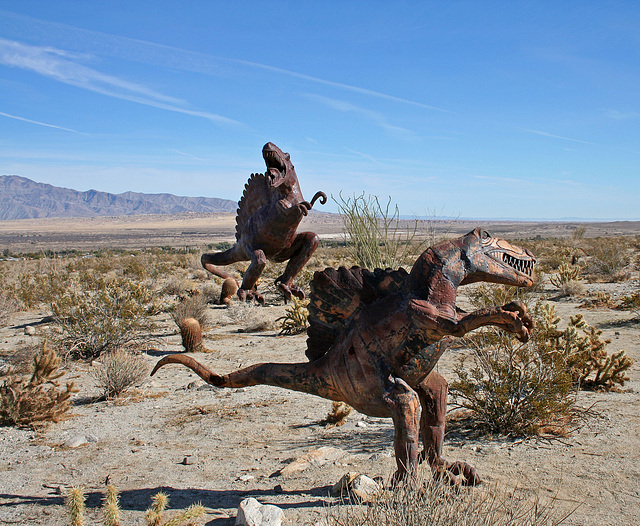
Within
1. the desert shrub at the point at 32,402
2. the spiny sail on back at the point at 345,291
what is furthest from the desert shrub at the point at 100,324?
the spiny sail on back at the point at 345,291

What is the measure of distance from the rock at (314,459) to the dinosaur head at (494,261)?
9.82 ft

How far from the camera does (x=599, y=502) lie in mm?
4391

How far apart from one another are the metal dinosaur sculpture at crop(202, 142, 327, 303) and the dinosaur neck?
1.06 metres

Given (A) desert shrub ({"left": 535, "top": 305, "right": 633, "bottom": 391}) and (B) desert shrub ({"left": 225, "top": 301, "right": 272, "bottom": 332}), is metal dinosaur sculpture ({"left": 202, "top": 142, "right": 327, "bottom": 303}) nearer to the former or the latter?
(A) desert shrub ({"left": 535, "top": 305, "right": 633, "bottom": 391})

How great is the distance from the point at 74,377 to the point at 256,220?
22.7 feet

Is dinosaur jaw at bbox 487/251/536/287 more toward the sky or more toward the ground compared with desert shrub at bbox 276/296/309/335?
more toward the sky

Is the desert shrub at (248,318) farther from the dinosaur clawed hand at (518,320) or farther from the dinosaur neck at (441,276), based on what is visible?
the dinosaur clawed hand at (518,320)

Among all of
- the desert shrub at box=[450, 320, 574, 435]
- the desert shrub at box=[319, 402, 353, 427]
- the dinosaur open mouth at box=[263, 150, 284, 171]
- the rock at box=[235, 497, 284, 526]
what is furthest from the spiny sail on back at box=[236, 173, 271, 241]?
the desert shrub at box=[450, 320, 574, 435]

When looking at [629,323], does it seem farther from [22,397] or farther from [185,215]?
[185,215]

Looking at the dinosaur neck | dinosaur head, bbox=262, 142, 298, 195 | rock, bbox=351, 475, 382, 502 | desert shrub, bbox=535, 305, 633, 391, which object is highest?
dinosaur head, bbox=262, 142, 298, 195

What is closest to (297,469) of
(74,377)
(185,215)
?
(74,377)

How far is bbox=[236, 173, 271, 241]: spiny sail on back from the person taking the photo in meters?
4.19

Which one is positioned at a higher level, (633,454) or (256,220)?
(256,220)

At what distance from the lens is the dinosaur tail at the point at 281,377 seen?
152 inches
